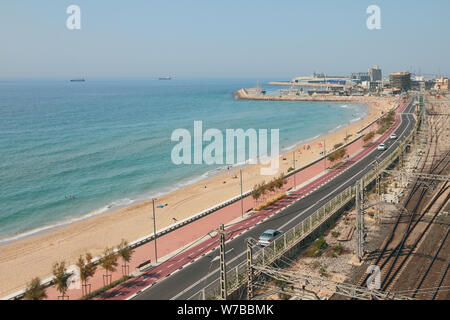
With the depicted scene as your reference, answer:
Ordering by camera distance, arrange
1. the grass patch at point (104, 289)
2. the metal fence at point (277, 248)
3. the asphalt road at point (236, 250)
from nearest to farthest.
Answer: the metal fence at point (277, 248) → the asphalt road at point (236, 250) → the grass patch at point (104, 289)

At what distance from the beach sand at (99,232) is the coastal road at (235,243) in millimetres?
8288

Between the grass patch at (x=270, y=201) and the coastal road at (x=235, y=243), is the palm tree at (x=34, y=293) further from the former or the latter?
the grass patch at (x=270, y=201)

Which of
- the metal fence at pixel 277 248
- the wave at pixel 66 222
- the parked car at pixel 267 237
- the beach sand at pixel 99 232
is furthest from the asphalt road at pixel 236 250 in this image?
the wave at pixel 66 222

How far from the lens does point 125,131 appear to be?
8594cm

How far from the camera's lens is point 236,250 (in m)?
24.0

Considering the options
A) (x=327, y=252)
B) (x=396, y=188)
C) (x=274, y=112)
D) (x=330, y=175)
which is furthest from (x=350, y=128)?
(x=327, y=252)

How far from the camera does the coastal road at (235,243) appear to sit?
65.6 ft

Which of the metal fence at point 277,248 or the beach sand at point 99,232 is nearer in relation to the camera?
the metal fence at point 277,248

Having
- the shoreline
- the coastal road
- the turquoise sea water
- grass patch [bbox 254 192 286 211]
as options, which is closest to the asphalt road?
the coastal road

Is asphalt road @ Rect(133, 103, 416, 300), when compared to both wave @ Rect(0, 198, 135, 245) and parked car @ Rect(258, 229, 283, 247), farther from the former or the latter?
wave @ Rect(0, 198, 135, 245)

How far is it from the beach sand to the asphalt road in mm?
9714

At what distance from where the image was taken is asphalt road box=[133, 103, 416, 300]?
19.7 metres

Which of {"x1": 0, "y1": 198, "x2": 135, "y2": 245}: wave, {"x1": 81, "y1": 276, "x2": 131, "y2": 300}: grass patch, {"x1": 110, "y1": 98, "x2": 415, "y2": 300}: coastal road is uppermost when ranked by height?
{"x1": 110, "y1": 98, "x2": 415, "y2": 300}: coastal road
